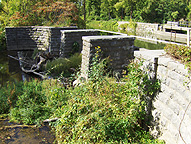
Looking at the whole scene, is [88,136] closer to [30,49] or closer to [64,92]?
[64,92]

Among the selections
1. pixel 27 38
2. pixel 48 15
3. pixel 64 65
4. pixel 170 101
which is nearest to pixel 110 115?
pixel 170 101

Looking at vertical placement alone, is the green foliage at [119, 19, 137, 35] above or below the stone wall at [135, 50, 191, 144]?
above

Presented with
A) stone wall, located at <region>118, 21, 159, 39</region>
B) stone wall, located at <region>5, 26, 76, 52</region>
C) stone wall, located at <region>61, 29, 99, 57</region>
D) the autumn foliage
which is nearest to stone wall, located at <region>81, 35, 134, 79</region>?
stone wall, located at <region>61, 29, 99, 57</region>

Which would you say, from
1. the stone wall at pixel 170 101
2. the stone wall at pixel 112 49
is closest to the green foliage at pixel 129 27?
the stone wall at pixel 112 49

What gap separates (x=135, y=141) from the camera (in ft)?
13.2

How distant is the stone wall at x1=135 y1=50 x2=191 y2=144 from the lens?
11.0 ft

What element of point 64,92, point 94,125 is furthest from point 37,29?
point 94,125

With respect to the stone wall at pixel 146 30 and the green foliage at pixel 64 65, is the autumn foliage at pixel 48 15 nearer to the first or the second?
the green foliage at pixel 64 65

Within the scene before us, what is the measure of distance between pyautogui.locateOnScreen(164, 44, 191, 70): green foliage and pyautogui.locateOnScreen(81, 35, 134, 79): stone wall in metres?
2.88

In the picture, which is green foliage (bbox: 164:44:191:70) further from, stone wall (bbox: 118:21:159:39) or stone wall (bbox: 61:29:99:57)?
stone wall (bbox: 118:21:159:39)

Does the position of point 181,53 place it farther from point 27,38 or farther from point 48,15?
point 48,15

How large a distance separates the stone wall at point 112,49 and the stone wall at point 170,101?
2.49 metres

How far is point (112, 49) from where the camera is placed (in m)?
7.02

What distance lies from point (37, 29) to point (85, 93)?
9.88 metres
